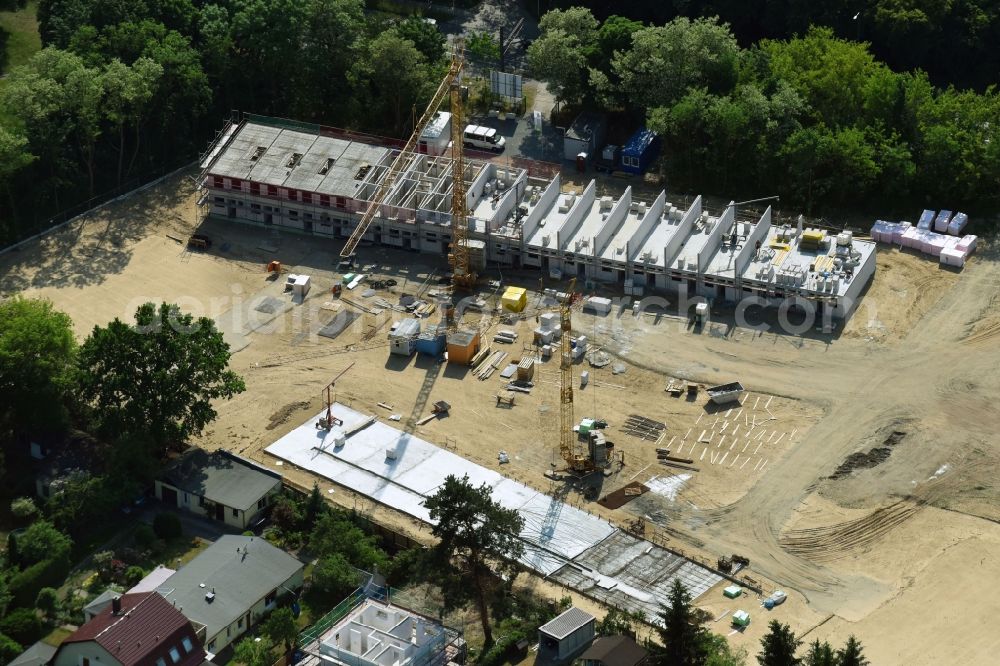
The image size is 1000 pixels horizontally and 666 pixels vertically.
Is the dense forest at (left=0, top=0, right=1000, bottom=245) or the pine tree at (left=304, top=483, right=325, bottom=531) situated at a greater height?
the dense forest at (left=0, top=0, right=1000, bottom=245)

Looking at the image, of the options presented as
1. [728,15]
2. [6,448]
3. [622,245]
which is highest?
[728,15]

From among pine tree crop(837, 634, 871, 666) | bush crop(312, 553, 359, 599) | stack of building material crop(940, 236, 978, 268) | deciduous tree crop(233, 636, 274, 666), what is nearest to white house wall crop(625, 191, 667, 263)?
stack of building material crop(940, 236, 978, 268)

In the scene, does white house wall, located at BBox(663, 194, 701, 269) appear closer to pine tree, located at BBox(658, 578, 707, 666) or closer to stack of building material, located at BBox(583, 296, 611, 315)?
stack of building material, located at BBox(583, 296, 611, 315)

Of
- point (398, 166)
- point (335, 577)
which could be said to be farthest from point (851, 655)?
point (398, 166)

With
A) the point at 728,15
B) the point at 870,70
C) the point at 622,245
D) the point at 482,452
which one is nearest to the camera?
the point at 482,452

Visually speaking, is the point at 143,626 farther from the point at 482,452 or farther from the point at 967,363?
the point at 967,363

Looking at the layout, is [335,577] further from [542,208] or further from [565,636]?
[542,208]

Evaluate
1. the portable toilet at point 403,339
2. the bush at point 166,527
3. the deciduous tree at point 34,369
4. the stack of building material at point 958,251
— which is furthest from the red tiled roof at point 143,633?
the stack of building material at point 958,251

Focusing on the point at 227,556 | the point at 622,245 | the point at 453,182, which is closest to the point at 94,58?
the point at 453,182
